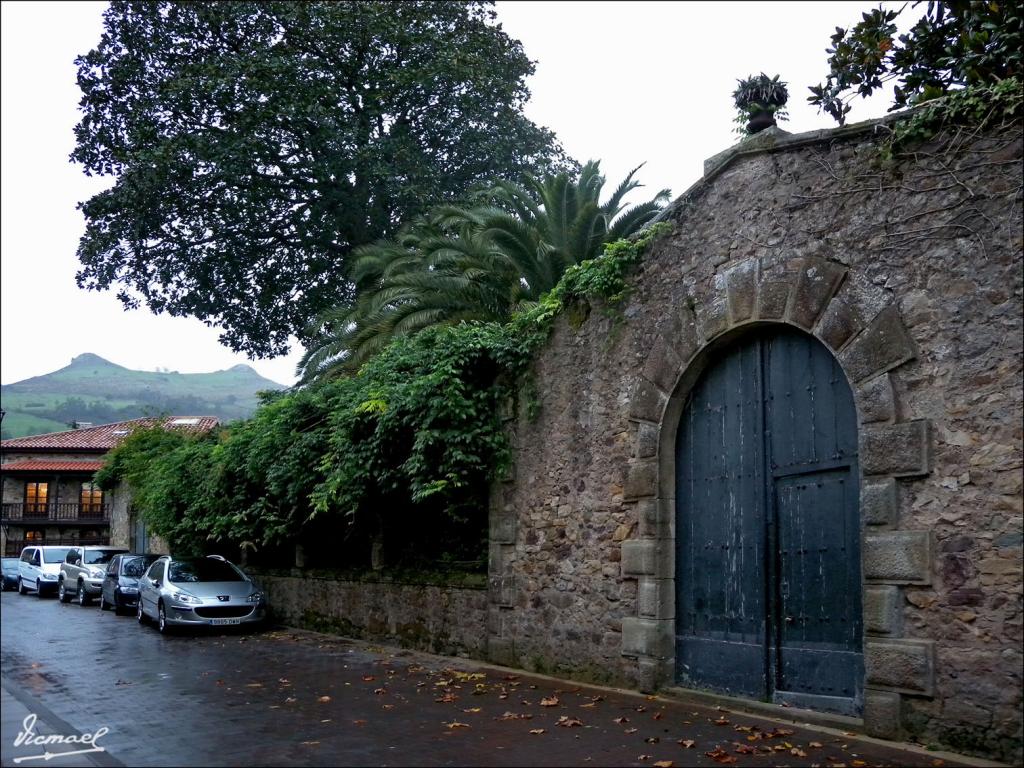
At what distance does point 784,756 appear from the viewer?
23.4 feet

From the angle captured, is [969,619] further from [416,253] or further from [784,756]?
[416,253]

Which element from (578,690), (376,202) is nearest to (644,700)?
(578,690)

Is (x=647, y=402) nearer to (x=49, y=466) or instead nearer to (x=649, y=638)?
(x=649, y=638)

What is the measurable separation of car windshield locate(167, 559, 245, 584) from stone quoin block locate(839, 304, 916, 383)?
13.5 metres

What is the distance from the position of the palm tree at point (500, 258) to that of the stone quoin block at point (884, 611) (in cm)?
882

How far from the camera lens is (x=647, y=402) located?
33.9ft

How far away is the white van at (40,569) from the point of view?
1158 inches

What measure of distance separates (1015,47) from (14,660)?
45.1ft

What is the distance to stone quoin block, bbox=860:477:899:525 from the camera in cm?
774

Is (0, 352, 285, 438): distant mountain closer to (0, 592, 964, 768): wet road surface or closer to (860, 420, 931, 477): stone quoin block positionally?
(0, 592, 964, 768): wet road surface

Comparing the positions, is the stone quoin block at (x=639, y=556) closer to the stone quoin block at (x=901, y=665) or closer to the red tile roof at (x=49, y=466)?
the stone quoin block at (x=901, y=665)

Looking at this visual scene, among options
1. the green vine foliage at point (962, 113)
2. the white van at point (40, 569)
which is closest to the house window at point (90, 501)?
the white van at point (40, 569)

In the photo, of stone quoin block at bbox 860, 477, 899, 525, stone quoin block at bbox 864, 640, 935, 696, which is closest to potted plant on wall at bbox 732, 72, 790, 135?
stone quoin block at bbox 860, 477, 899, 525

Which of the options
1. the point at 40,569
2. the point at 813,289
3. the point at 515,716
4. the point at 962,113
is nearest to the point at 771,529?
the point at 813,289
